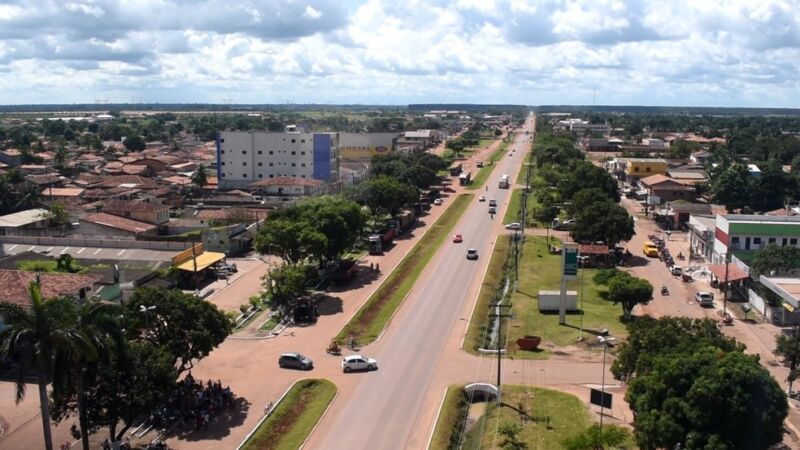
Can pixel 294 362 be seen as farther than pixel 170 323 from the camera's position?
Yes

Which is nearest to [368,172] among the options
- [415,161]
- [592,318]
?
[415,161]

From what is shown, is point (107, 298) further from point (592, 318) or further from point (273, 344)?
point (592, 318)

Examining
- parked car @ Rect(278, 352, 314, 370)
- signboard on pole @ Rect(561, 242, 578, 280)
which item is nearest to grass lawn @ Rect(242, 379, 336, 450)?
parked car @ Rect(278, 352, 314, 370)

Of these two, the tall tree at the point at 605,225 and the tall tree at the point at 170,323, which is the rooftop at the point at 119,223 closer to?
the tall tree at the point at 170,323

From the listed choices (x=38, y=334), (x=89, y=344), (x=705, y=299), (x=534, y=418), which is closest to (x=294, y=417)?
(x=534, y=418)

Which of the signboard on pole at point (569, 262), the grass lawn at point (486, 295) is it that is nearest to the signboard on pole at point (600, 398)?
the grass lawn at point (486, 295)

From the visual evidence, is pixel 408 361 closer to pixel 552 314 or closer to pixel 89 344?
pixel 552 314
